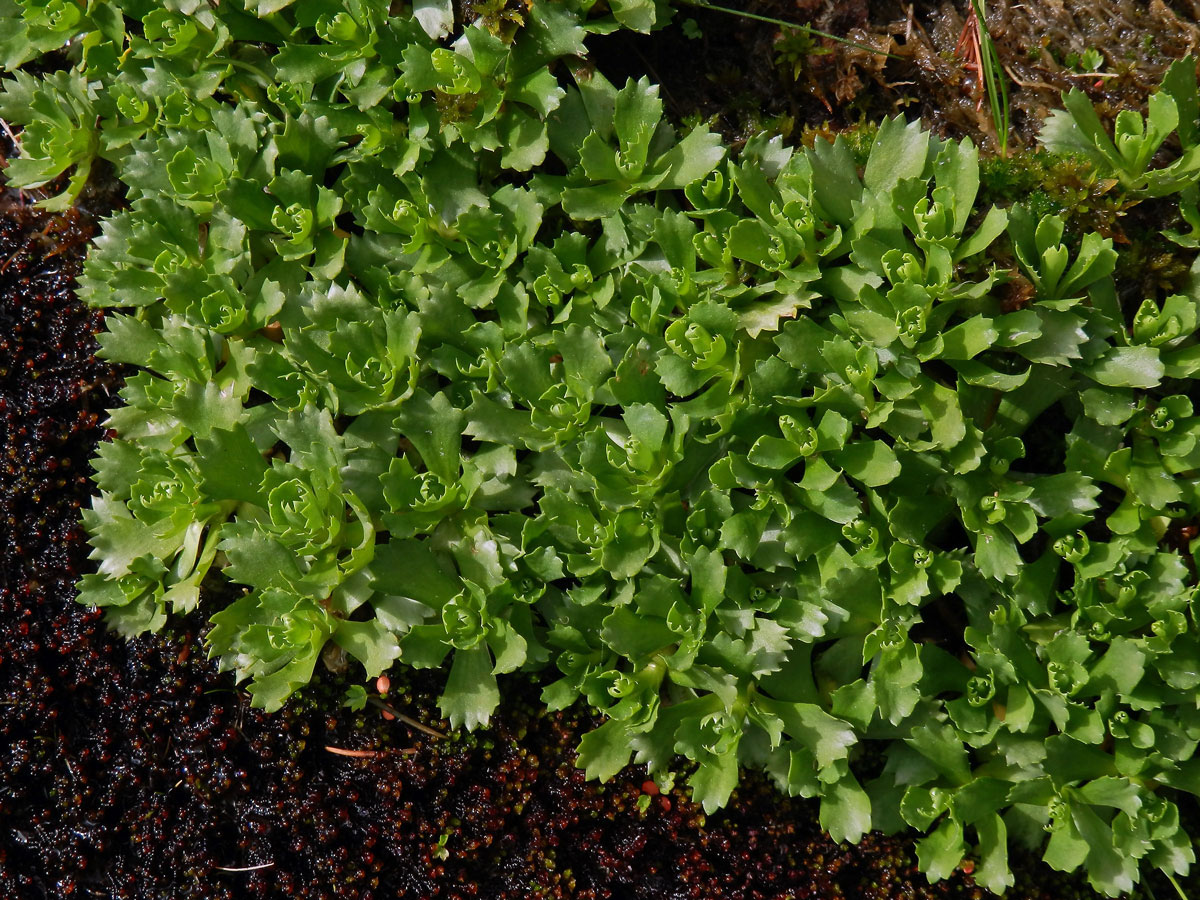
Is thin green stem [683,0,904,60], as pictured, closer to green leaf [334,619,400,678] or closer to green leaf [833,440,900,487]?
green leaf [833,440,900,487]

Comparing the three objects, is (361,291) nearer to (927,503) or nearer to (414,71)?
(414,71)

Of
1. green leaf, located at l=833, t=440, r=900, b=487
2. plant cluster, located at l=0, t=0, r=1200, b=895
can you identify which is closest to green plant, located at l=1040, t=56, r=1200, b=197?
plant cluster, located at l=0, t=0, r=1200, b=895

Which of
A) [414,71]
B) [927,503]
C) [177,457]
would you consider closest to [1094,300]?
[927,503]

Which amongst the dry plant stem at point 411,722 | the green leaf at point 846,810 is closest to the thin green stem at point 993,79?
the green leaf at point 846,810

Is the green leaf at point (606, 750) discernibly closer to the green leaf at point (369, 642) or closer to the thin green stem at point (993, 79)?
the green leaf at point (369, 642)

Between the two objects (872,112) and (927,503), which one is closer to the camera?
(927,503)

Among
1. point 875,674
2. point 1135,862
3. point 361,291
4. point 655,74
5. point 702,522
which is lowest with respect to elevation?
point 1135,862
